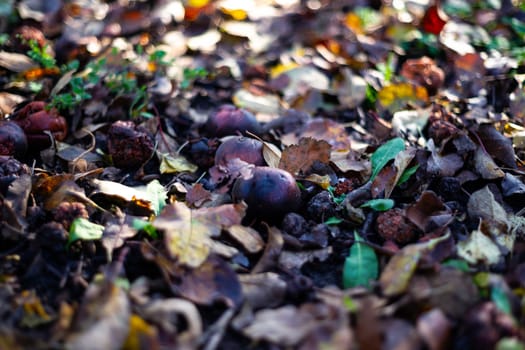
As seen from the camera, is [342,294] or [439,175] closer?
[342,294]

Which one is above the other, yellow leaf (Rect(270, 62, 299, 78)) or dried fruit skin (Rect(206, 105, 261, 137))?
dried fruit skin (Rect(206, 105, 261, 137))

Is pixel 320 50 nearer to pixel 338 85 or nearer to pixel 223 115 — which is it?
pixel 338 85

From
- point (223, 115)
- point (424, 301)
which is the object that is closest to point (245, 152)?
point (223, 115)

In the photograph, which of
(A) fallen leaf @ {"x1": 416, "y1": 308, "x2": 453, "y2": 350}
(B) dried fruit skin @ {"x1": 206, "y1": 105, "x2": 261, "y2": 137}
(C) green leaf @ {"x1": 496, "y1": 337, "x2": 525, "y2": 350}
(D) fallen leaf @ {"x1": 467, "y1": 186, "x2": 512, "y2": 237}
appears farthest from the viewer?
(B) dried fruit skin @ {"x1": 206, "y1": 105, "x2": 261, "y2": 137}

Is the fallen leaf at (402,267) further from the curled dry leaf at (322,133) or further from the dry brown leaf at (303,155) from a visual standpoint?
the curled dry leaf at (322,133)

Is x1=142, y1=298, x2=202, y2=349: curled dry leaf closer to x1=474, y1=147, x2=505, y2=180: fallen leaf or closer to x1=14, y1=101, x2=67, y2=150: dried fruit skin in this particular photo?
x1=14, y1=101, x2=67, y2=150: dried fruit skin

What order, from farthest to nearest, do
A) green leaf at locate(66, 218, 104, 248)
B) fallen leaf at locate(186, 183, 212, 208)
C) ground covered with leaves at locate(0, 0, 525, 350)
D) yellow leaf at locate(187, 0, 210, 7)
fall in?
yellow leaf at locate(187, 0, 210, 7)
fallen leaf at locate(186, 183, 212, 208)
green leaf at locate(66, 218, 104, 248)
ground covered with leaves at locate(0, 0, 525, 350)

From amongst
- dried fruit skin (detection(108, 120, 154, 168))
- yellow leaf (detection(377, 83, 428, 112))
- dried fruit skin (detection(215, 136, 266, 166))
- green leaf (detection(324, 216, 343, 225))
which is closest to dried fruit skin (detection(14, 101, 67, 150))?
dried fruit skin (detection(108, 120, 154, 168))
